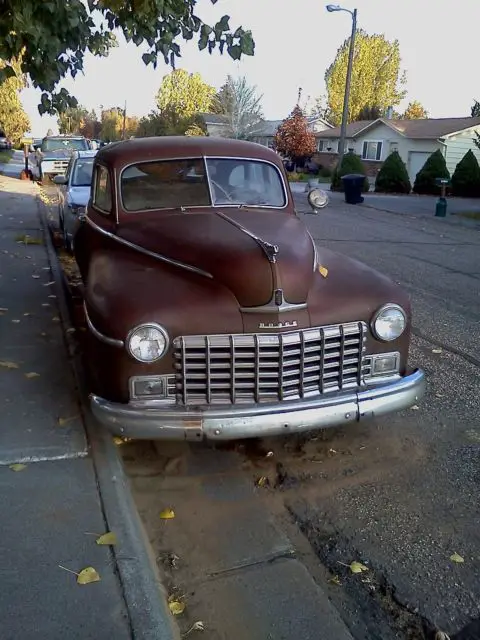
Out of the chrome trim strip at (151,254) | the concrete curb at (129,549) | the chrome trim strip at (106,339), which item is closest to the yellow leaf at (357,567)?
the concrete curb at (129,549)

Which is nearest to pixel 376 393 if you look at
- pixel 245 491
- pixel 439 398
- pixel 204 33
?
pixel 245 491

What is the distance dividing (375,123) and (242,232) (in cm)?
4239

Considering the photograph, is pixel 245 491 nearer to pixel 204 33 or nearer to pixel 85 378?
pixel 85 378

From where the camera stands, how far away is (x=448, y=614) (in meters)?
2.79

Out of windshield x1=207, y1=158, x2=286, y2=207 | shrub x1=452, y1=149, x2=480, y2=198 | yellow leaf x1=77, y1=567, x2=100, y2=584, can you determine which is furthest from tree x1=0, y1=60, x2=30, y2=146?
yellow leaf x1=77, y1=567, x2=100, y2=584

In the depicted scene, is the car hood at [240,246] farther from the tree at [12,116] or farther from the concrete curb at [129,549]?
the tree at [12,116]

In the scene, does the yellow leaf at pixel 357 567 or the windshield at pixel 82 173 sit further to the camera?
the windshield at pixel 82 173

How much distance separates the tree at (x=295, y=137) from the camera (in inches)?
1762

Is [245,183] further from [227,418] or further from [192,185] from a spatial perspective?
[227,418]

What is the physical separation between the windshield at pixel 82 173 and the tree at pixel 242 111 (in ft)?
146

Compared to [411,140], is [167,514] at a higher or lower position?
lower

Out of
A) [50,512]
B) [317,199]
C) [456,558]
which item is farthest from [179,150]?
[456,558]

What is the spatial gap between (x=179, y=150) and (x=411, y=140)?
37020mm

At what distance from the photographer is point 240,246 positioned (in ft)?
12.7
